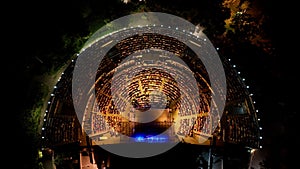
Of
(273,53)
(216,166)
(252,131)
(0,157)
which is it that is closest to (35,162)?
(0,157)

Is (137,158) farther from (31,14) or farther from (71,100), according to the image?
(31,14)

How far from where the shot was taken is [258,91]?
9203mm

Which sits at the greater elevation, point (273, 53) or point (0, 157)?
point (273, 53)

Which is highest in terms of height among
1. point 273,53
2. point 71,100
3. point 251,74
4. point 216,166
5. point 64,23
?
point 64,23

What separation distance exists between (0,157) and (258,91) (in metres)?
7.49

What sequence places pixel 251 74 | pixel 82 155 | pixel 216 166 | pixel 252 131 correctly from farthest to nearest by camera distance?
pixel 82 155
pixel 216 166
pixel 251 74
pixel 252 131

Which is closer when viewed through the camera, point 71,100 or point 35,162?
point 35,162

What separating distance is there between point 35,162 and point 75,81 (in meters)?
2.58

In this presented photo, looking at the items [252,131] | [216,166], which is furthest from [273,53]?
[216,166]

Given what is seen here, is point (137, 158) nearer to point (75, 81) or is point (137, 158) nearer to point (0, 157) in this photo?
point (75, 81)

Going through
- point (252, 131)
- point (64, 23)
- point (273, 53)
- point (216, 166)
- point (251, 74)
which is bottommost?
point (216, 166)

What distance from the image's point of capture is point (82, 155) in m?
11.2

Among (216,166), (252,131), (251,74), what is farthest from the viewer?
(216,166)

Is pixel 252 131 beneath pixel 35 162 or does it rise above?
above
